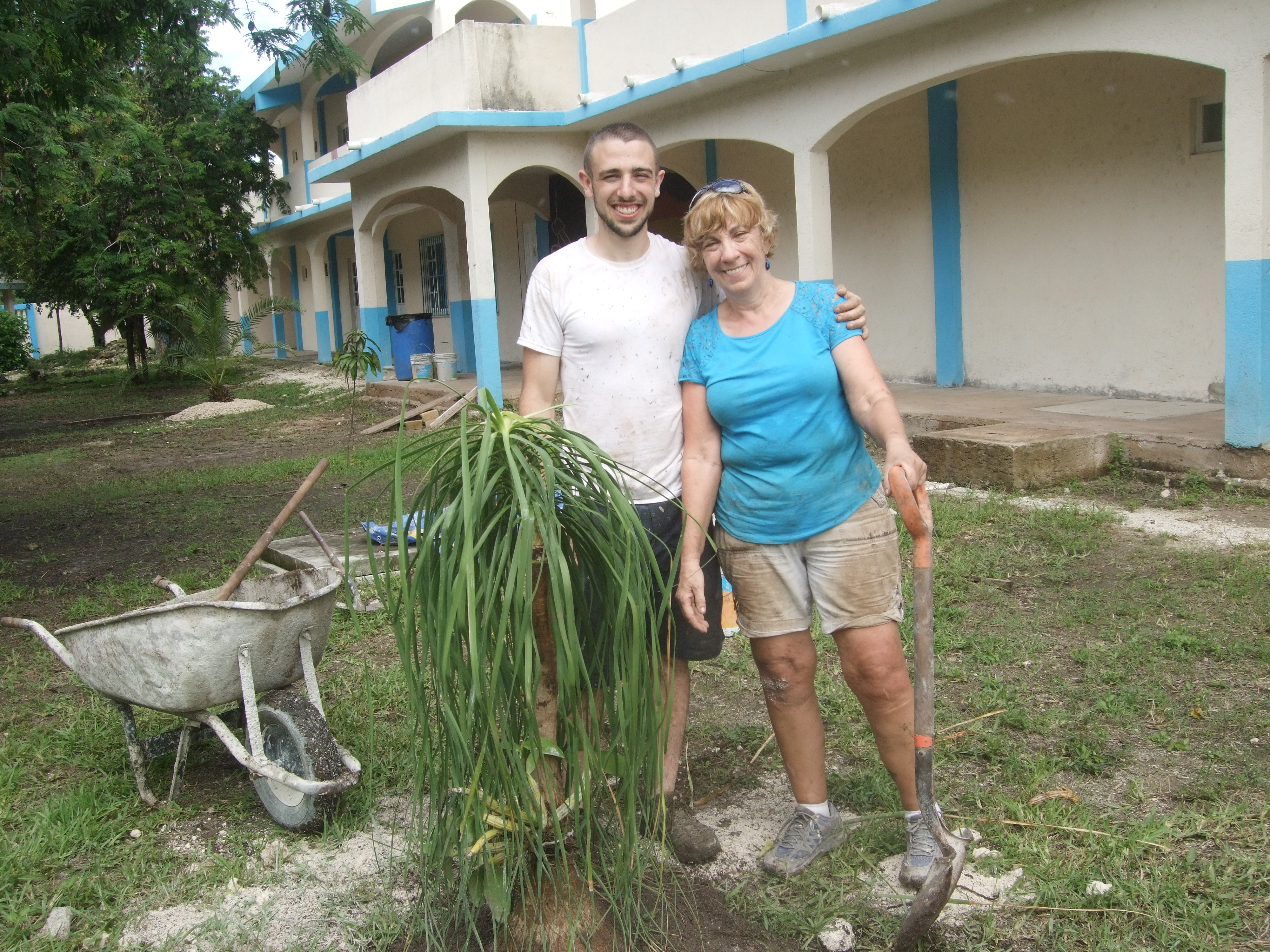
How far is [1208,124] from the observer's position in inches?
300

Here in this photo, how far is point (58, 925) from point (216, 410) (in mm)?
13354

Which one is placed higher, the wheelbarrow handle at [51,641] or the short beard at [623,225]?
the short beard at [623,225]

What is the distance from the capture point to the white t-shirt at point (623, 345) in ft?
8.68

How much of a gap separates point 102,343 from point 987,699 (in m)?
31.9

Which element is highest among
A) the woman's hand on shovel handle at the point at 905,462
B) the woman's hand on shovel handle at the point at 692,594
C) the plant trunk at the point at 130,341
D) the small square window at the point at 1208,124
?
the small square window at the point at 1208,124

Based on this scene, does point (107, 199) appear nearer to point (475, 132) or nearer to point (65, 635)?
point (475, 132)

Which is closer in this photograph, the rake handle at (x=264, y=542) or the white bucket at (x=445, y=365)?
the rake handle at (x=264, y=542)

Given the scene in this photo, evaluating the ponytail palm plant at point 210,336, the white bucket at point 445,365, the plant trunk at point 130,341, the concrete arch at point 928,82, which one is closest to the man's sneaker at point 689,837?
the concrete arch at point 928,82

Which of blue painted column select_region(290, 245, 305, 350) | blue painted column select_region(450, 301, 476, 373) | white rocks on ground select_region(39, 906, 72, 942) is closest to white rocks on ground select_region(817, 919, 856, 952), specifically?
white rocks on ground select_region(39, 906, 72, 942)

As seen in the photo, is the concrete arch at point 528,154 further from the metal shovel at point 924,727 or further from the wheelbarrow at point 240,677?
the metal shovel at point 924,727

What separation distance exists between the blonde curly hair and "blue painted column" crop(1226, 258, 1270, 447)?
4.59 meters

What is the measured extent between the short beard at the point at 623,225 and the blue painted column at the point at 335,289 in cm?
2191

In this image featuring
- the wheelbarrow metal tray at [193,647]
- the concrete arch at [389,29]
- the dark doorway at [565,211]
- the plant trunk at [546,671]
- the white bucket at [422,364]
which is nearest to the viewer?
the plant trunk at [546,671]

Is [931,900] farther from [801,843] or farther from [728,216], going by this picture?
[728,216]
